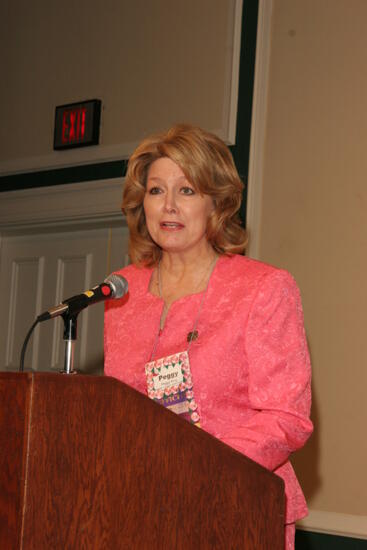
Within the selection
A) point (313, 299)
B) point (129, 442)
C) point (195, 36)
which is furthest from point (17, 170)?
point (129, 442)

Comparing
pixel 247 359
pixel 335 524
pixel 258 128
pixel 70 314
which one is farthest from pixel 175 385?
pixel 258 128

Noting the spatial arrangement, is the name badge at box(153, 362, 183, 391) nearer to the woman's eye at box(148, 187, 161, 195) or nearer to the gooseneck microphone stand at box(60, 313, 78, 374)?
the gooseneck microphone stand at box(60, 313, 78, 374)

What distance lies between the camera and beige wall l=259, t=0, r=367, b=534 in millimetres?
3455

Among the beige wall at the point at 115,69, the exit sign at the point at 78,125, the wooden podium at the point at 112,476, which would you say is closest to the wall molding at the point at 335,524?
the beige wall at the point at 115,69

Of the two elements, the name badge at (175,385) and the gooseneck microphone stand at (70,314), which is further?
the name badge at (175,385)

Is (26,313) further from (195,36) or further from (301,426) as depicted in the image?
(301,426)

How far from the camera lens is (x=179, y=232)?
2.25 meters

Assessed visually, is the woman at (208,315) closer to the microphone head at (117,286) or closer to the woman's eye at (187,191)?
the woman's eye at (187,191)

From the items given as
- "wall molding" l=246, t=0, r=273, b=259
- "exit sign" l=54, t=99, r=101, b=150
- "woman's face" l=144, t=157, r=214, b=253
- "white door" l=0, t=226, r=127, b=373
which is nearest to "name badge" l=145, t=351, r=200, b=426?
"woman's face" l=144, t=157, r=214, b=253

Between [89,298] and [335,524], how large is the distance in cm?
214

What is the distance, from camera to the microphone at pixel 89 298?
1639 mm

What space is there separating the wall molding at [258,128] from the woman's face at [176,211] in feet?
5.19

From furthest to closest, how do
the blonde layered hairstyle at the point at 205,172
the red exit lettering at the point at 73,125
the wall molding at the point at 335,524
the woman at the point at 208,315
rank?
the red exit lettering at the point at 73,125 < the wall molding at the point at 335,524 < the blonde layered hairstyle at the point at 205,172 < the woman at the point at 208,315

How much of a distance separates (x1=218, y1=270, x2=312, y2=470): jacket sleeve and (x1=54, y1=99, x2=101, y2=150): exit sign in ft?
8.96
